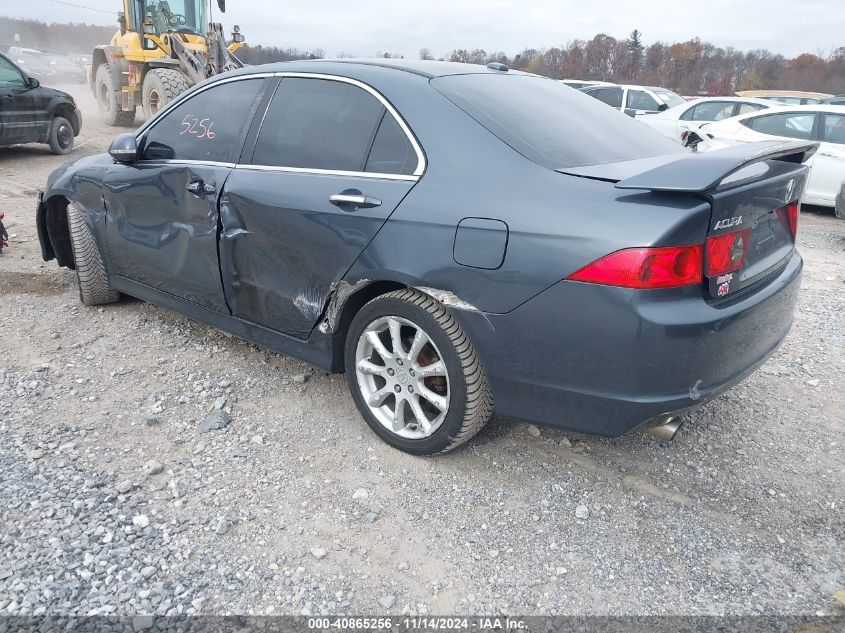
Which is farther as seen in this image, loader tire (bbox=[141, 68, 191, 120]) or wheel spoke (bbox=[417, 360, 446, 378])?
loader tire (bbox=[141, 68, 191, 120])

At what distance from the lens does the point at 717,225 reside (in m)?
2.26

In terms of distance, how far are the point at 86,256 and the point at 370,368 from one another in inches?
95.3

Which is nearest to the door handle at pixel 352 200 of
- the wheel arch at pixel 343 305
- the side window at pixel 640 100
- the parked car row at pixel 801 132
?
the wheel arch at pixel 343 305

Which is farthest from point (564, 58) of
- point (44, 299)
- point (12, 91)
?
point (44, 299)

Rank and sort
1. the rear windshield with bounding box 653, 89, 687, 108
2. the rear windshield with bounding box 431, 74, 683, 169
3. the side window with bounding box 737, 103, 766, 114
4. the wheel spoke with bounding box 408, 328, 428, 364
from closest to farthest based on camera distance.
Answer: the rear windshield with bounding box 431, 74, 683, 169 < the wheel spoke with bounding box 408, 328, 428, 364 < the side window with bounding box 737, 103, 766, 114 < the rear windshield with bounding box 653, 89, 687, 108

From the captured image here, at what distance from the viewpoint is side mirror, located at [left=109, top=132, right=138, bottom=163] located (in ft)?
12.3

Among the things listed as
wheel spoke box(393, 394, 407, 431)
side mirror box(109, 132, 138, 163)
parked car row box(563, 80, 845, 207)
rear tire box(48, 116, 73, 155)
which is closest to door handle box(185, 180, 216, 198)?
side mirror box(109, 132, 138, 163)

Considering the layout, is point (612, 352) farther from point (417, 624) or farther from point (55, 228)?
point (55, 228)

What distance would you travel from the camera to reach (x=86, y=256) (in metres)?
4.28

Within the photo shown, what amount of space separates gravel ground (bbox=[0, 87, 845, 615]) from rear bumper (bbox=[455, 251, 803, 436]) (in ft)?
1.60

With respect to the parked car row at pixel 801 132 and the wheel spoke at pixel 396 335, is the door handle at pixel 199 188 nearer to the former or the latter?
the wheel spoke at pixel 396 335

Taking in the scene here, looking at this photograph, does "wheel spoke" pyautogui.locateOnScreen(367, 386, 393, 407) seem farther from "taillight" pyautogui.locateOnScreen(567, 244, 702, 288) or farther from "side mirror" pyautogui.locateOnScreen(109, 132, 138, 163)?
"side mirror" pyautogui.locateOnScreen(109, 132, 138, 163)

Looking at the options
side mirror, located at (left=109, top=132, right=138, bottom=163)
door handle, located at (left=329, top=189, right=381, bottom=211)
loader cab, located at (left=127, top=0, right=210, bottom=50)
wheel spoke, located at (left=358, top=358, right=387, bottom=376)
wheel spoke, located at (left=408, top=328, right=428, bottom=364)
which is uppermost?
loader cab, located at (left=127, top=0, right=210, bottom=50)

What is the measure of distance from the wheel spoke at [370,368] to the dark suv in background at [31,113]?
374 inches
